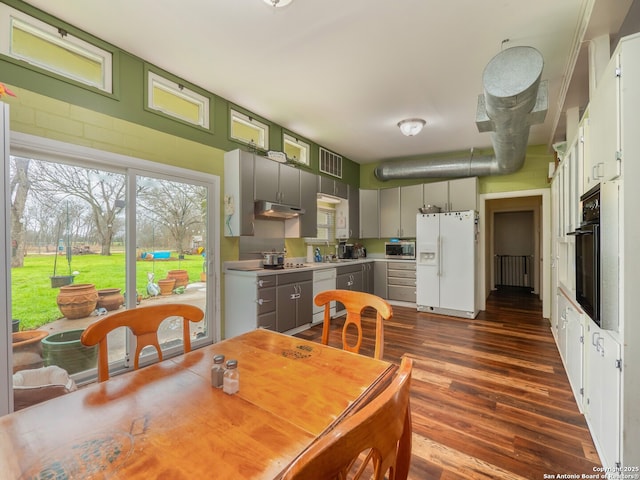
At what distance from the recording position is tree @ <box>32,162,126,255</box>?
242 centimetres

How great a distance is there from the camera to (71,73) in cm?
245

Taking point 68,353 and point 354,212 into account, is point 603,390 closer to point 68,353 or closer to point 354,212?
point 68,353

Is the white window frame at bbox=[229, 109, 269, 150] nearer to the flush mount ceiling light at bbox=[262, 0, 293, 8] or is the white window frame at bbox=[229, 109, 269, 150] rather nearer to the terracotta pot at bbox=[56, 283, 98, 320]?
the flush mount ceiling light at bbox=[262, 0, 293, 8]

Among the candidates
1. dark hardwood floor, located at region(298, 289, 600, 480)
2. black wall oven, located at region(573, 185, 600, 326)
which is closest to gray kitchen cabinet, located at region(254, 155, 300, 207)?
dark hardwood floor, located at region(298, 289, 600, 480)

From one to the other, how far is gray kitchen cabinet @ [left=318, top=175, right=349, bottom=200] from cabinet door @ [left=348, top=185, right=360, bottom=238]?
224mm

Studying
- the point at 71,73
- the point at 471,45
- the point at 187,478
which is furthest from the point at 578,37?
the point at 71,73

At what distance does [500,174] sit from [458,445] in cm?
459

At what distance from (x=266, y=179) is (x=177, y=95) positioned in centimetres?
136

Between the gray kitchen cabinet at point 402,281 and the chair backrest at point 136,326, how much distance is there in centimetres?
456

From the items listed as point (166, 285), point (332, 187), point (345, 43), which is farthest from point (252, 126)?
point (166, 285)

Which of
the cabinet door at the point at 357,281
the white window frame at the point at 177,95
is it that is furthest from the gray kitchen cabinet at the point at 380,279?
the white window frame at the point at 177,95

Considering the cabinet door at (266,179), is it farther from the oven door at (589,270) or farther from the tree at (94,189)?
the oven door at (589,270)

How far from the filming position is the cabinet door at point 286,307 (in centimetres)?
375

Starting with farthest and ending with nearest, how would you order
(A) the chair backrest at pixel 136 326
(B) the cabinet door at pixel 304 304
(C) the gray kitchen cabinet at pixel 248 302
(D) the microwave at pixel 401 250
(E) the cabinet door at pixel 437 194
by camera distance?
(D) the microwave at pixel 401 250 < (E) the cabinet door at pixel 437 194 < (B) the cabinet door at pixel 304 304 < (C) the gray kitchen cabinet at pixel 248 302 < (A) the chair backrest at pixel 136 326
